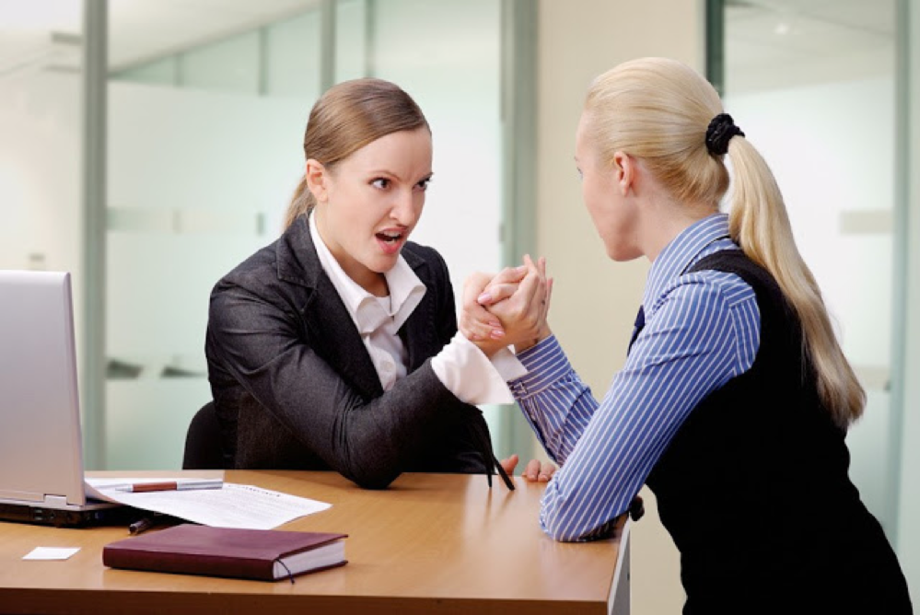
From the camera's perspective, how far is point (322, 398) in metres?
2.11

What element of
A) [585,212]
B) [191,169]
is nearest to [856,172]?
[585,212]

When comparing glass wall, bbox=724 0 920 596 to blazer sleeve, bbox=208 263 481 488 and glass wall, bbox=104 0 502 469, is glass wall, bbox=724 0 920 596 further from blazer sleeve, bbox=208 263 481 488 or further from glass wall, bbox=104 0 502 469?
blazer sleeve, bbox=208 263 481 488

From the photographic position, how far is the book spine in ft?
4.78

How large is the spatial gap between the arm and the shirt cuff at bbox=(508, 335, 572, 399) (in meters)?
0.42

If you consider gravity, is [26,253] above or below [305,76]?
below

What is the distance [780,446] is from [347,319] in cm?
92

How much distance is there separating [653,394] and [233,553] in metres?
0.58

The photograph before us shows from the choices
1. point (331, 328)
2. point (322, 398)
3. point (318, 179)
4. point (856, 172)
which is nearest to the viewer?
point (322, 398)

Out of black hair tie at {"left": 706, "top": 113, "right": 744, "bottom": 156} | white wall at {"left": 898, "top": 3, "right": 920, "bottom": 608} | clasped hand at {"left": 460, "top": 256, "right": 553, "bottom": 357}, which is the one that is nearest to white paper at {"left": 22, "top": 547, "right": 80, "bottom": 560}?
clasped hand at {"left": 460, "top": 256, "right": 553, "bottom": 357}

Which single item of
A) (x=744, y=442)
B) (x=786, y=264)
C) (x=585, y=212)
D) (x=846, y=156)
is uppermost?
(x=846, y=156)

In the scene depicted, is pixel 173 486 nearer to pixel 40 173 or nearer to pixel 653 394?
pixel 653 394

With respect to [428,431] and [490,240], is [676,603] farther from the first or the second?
[428,431]

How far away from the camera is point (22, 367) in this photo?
169cm

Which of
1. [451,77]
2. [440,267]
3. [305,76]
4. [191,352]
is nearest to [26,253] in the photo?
[191,352]
